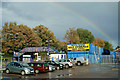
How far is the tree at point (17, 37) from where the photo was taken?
57.0 meters

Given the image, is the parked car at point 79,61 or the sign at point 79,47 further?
the sign at point 79,47

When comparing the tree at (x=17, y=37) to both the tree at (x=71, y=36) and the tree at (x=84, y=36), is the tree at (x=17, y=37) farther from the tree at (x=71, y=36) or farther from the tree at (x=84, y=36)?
the tree at (x=84, y=36)

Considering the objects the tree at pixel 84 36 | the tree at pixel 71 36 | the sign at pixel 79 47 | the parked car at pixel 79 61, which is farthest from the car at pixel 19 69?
the tree at pixel 84 36

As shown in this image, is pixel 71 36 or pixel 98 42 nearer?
pixel 71 36

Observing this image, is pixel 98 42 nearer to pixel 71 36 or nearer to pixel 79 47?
pixel 71 36

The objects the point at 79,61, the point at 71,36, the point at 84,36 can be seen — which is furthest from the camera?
the point at 84,36

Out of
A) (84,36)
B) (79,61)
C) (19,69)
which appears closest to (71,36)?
(84,36)

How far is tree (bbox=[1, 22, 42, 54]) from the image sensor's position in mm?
56969

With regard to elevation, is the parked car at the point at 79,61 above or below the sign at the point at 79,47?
below

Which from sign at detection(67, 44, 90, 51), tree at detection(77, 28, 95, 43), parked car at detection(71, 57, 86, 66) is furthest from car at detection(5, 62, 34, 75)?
tree at detection(77, 28, 95, 43)

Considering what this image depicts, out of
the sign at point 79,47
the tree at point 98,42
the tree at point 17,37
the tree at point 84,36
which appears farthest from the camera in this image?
the tree at point 84,36

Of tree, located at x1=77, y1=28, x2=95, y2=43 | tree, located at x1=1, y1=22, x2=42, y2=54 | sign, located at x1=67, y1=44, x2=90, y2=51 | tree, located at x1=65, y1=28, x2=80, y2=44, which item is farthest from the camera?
tree, located at x1=77, y1=28, x2=95, y2=43

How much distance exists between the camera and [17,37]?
57.9 m

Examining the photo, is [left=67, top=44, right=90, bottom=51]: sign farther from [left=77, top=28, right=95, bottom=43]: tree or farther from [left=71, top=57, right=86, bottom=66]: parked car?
[left=77, top=28, right=95, bottom=43]: tree
